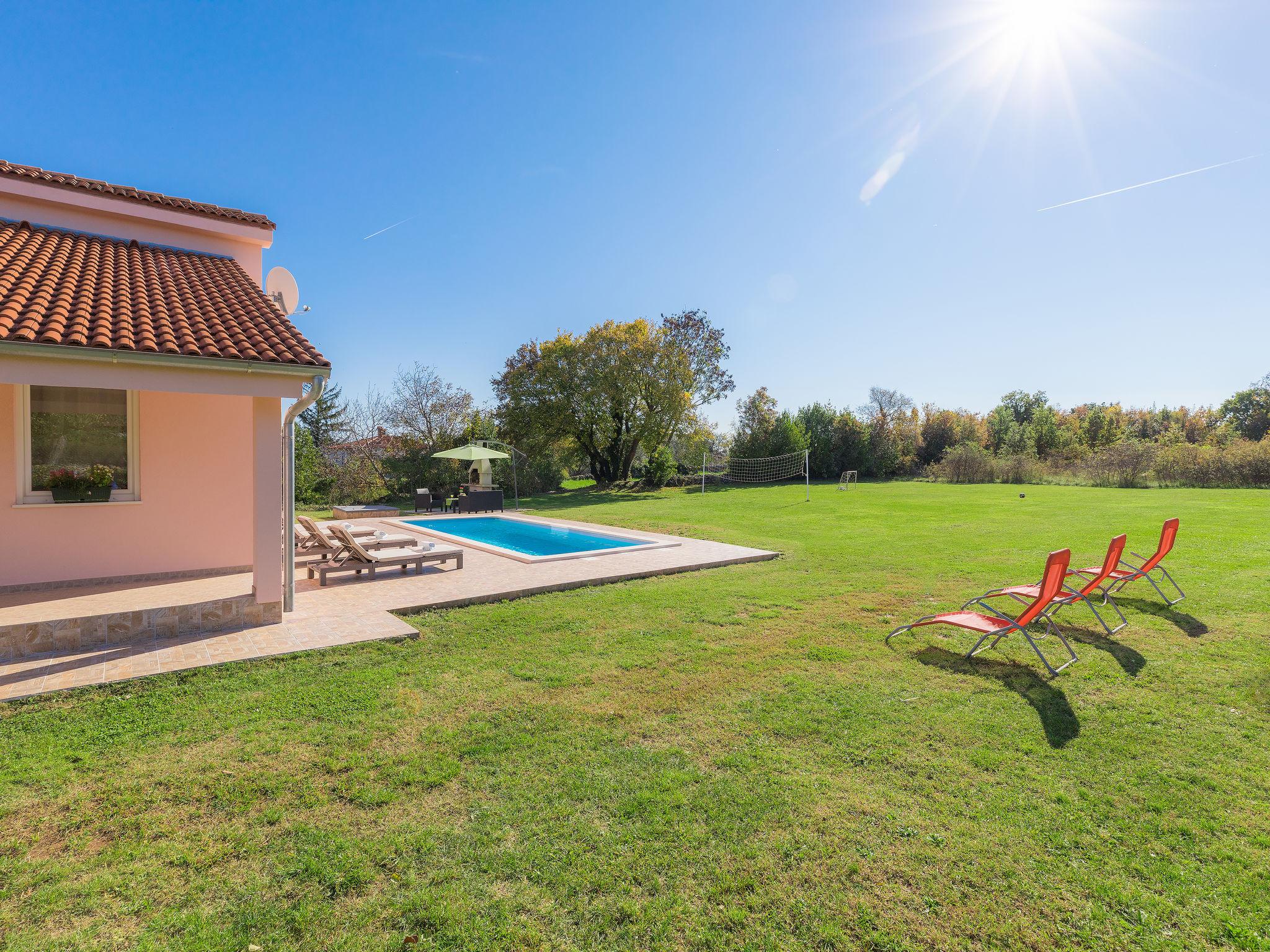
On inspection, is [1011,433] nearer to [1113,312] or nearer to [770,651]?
[1113,312]

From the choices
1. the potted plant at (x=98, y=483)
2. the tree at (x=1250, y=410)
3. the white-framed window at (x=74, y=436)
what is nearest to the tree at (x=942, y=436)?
the tree at (x=1250, y=410)

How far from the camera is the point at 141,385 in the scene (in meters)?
5.59

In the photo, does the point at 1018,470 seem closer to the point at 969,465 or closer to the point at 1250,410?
the point at 969,465

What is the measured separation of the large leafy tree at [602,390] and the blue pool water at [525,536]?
37.2 ft

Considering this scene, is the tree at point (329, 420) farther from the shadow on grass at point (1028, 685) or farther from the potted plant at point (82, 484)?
the shadow on grass at point (1028, 685)

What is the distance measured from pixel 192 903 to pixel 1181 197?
1919 centimetres

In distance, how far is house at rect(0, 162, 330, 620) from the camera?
5.65m

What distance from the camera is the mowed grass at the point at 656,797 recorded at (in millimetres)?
2355

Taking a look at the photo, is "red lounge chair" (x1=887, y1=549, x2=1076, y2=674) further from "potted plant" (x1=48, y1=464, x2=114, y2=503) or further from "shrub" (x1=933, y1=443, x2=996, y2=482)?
"shrub" (x1=933, y1=443, x2=996, y2=482)

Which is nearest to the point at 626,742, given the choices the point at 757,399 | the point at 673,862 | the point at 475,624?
the point at 673,862

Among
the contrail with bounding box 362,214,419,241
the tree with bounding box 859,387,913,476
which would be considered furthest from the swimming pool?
the tree with bounding box 859,387,913,476

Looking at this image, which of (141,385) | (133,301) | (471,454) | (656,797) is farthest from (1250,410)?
(133,301)

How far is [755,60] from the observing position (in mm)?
12273

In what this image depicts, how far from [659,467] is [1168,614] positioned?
80.4 ft
